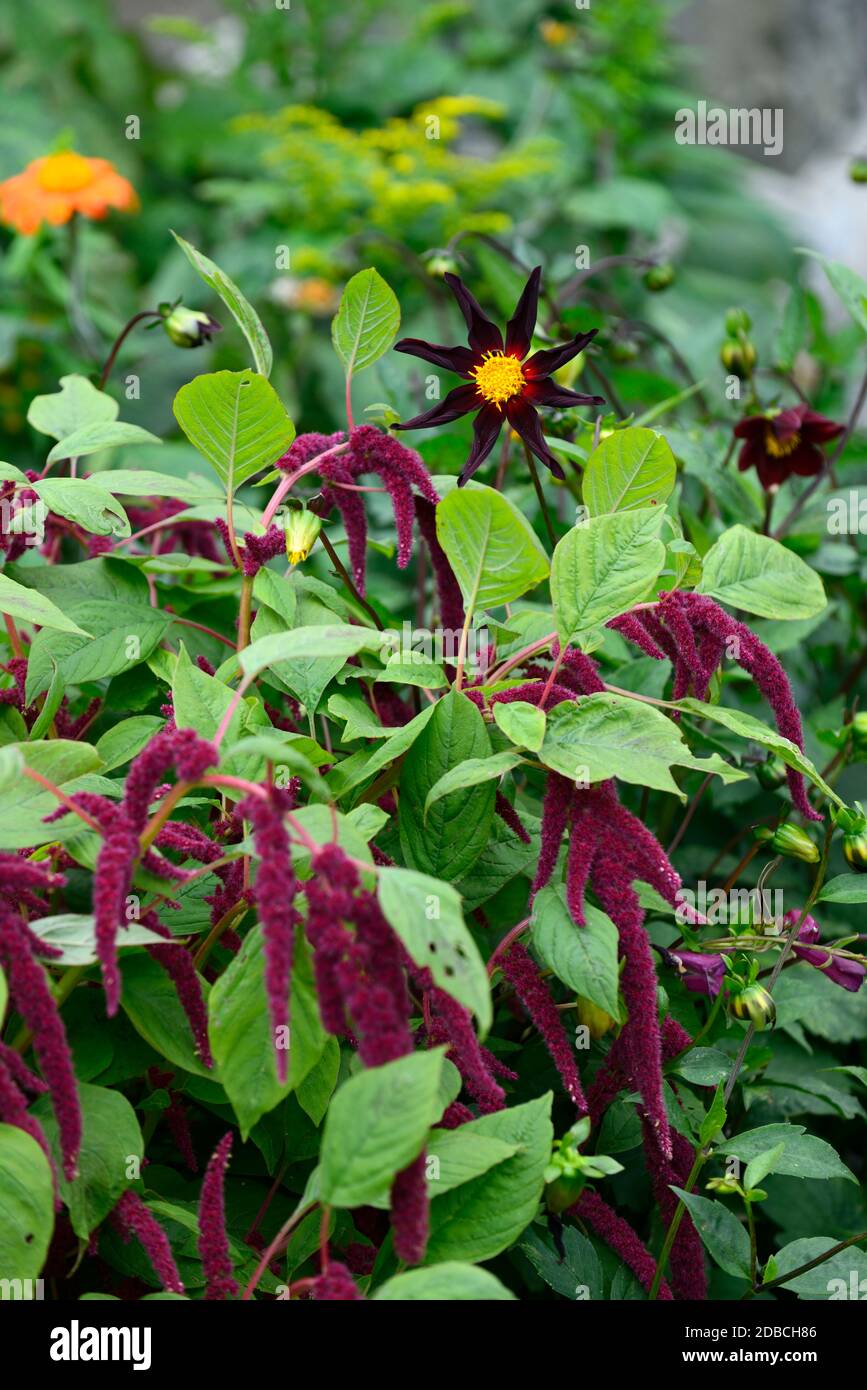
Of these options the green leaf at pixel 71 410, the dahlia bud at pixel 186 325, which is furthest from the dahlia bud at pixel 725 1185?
the dahlia bud at pixel 186 325

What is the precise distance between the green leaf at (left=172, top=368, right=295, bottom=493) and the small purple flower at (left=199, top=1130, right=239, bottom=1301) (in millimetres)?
334

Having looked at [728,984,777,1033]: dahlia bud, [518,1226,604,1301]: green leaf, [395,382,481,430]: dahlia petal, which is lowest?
[518,1226,604,1301]: green leaf

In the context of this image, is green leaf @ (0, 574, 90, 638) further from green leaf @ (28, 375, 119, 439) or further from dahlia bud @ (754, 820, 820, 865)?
dahlia bud @ (754, 820, 820, 865)

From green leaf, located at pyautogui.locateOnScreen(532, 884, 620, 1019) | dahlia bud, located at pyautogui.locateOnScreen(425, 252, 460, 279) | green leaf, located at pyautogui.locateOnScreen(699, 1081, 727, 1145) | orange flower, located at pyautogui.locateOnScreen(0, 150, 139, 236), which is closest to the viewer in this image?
green leaf, located at pyautogui.locateOnScreen(532, 884, 620, 1019)

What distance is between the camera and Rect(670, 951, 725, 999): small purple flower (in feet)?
2.31

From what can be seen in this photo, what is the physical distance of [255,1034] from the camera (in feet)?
1.76

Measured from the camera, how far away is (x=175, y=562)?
2.61 feet

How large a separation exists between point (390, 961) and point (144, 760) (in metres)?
0.12

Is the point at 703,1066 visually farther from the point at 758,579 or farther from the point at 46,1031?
the point at 46,1031

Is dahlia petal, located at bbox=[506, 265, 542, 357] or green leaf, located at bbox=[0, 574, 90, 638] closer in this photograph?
green leaf, located at bbox=[0, 574, 90, 638]

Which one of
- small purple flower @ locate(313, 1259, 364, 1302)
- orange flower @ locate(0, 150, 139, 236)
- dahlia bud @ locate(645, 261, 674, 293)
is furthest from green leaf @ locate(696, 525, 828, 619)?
orange flower @ locate(0, 150, 139, 236)

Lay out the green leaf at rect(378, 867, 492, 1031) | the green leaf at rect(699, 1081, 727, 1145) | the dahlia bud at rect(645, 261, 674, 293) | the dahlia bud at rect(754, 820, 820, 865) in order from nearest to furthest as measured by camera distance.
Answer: the green leaf at rect(378, 867, 492, 1031) < the green leaf at rect(699, 1081, 727, 1145) < the dahlia bud at rect(754, 820, 820, 865) < the dahlia bud at rect(645, 261, 674, 293)

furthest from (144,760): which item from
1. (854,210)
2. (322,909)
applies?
(854,210)
